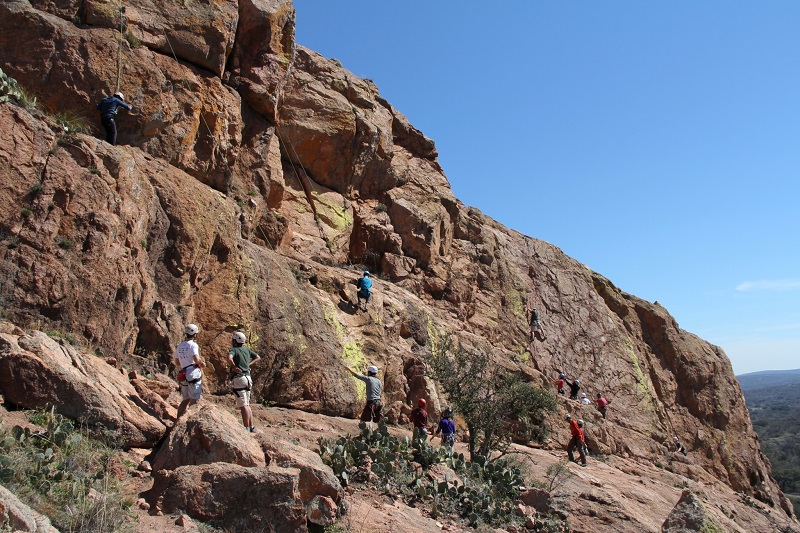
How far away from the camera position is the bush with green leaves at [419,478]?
955cm

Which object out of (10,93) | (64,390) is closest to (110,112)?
(10,93)

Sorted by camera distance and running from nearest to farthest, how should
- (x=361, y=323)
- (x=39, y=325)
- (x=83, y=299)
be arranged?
1. (x=39, y=325)
2. (x=83, y=299)
3. (x=361, y=323)

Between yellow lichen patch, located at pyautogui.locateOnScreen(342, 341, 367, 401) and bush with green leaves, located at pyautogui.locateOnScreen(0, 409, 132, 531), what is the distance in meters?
8.64

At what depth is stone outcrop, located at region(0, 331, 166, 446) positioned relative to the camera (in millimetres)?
7391

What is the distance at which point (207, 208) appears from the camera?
13.8 metres

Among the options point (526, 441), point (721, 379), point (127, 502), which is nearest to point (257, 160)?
point (526, 441)

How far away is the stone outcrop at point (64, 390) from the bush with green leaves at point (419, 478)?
275 centimetres

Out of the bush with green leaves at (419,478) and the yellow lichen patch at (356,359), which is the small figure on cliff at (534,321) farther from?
the bush with green leaves at (419,478)

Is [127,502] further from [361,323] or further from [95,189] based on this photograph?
[361,323]

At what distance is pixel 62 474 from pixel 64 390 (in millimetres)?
1523

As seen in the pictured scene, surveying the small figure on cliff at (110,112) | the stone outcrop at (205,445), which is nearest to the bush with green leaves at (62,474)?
the stone outcrop at (205,445)

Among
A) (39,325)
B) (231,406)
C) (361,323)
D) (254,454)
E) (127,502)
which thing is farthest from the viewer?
(361,323)

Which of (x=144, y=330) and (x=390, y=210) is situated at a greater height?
(x=390, y=210)

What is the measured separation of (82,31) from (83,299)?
21.8ft
